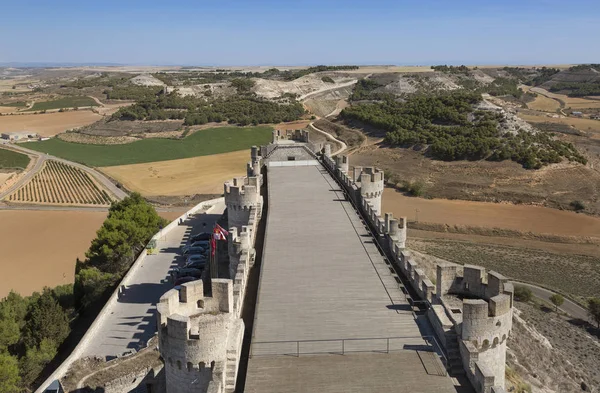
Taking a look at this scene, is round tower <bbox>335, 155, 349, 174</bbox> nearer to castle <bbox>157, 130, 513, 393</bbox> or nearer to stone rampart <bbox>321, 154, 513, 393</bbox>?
stone rampart <bbox>321, 154, 513, 393</bbox>

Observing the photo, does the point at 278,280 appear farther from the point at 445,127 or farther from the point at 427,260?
the point at 445,127

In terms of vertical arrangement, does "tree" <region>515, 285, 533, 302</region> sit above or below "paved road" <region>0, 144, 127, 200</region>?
below

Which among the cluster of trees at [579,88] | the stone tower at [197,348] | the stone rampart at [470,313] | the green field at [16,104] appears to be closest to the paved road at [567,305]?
the stone rampart at [470,313]

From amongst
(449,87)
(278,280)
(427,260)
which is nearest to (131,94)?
(449,87)

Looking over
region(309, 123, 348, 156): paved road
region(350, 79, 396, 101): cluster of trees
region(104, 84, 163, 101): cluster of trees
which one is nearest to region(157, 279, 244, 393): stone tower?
region(309, 123, 348, 156): paved road

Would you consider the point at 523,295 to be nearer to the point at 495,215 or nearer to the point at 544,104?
the point at 495,215

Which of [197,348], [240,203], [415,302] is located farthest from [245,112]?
[197,348]

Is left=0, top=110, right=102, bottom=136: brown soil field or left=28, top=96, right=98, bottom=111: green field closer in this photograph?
left=0, top=110, right=102, bottom=136: brown soil field
